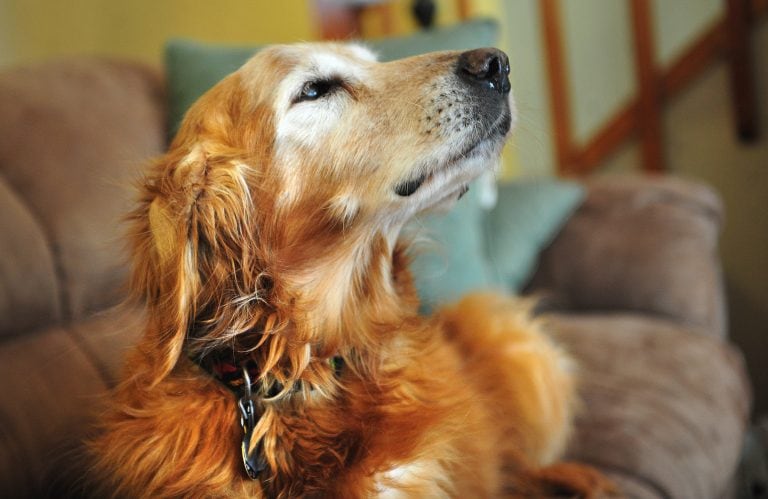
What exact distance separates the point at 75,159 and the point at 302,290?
2.54 ft

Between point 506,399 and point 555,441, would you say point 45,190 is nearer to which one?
point 506,399

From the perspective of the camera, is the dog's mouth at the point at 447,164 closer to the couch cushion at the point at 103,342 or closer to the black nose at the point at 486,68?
the black nose at the point at 486,68

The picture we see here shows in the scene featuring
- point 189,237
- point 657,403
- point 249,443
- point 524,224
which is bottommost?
point 657,403

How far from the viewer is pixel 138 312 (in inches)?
41.1

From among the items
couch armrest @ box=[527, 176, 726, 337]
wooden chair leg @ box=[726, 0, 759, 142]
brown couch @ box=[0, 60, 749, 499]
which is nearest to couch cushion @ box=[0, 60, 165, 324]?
brown couch @ box=[0, 60, 749, 499]

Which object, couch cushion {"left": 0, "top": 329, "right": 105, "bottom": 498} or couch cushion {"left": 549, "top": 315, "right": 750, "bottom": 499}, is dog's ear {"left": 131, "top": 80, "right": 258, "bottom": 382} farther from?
couch cushion {"left": 549, "top": 315, "right": 750, "bottom": 499}

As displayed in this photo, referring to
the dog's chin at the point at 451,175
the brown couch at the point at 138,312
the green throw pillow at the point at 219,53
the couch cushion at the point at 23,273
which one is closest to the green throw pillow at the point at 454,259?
the brown couch at the point at 138,312

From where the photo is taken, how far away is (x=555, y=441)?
1311 millimetres

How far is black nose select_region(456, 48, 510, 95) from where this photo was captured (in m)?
0.97

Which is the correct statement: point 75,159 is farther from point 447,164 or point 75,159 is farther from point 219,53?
point 447,164

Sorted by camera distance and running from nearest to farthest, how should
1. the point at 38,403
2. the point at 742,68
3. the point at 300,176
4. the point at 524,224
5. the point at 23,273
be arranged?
1. the point at 300,176
2. the point at 38,403
3. the point at 23,273
4. the point at 524,224
5. the point at 742,68

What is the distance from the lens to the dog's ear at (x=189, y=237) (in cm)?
90

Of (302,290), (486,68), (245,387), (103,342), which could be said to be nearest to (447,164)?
(486,68)

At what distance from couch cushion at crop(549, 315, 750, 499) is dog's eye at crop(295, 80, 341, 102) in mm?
773
